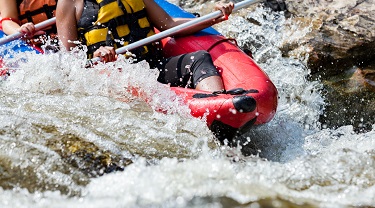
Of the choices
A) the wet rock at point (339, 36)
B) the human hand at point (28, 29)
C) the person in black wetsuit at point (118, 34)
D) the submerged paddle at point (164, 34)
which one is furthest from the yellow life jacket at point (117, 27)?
the wet rock at point (339, 36)

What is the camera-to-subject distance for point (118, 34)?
148 inches

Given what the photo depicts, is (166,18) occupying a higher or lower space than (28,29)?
lower

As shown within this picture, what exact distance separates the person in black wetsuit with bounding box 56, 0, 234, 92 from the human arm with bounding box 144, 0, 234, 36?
0.06 meters

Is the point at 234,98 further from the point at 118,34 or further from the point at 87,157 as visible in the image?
the point at 118,34

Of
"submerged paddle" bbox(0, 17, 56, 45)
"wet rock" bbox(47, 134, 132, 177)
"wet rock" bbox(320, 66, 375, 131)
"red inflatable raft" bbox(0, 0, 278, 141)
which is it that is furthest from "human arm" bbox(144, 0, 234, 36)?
"wet rock" bbox(47, 134, 132, 177)

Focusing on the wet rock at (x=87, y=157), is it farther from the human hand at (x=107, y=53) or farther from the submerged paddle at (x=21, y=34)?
the submerged paddle at (x=21, y=34)

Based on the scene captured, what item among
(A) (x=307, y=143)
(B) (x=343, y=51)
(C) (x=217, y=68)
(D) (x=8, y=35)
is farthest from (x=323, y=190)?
(D) (x=8, y=35)

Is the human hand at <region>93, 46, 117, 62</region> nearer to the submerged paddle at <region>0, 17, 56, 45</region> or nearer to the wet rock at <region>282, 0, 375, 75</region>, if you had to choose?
the submerged paddle at <region>0, 17, 56, 45</region>

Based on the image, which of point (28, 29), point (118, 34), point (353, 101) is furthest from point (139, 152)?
point (353, 101)

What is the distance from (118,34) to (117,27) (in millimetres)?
46

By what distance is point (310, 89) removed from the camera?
4375mm

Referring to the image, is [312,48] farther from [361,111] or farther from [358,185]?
[358,185]

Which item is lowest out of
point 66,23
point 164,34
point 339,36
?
point 339,36

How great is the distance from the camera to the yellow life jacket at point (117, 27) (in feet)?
12.1
